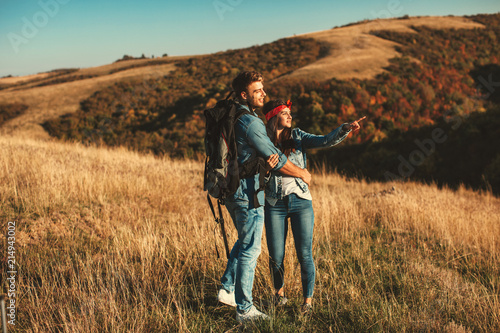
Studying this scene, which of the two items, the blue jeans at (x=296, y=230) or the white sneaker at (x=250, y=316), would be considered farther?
the blue jeans at (x=296, y=230)

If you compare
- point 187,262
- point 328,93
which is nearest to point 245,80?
point 187,262

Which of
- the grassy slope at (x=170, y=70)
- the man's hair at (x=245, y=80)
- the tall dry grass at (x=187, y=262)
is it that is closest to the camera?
the man's hair at (x=245, y=80)

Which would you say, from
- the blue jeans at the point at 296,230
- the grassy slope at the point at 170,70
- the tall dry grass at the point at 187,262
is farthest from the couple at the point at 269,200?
the grassy slope at the point at 170,70

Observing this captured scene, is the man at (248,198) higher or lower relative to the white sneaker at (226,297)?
higher

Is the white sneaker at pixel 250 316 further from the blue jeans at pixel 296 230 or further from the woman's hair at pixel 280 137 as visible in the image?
the woman's hair at pixel 280 137

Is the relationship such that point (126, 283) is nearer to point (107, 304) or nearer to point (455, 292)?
point (107, 304)

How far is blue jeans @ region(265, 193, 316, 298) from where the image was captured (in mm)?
2992

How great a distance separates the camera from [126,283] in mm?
3338

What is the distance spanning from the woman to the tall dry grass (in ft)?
0.99

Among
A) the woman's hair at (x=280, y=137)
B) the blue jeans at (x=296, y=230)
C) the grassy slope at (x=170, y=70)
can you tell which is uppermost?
the grassy slope at (x=170, y=70)

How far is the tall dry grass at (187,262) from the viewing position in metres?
2.81

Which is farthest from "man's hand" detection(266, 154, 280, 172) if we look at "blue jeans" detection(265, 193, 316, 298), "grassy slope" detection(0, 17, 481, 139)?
"grassy slope" detection(0, 17, 481, 139)

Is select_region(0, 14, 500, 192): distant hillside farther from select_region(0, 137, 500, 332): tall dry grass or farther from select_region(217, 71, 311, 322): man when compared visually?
select_region(217, 71, 311, 322): man

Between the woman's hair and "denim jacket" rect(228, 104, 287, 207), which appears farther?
the woman's hair
